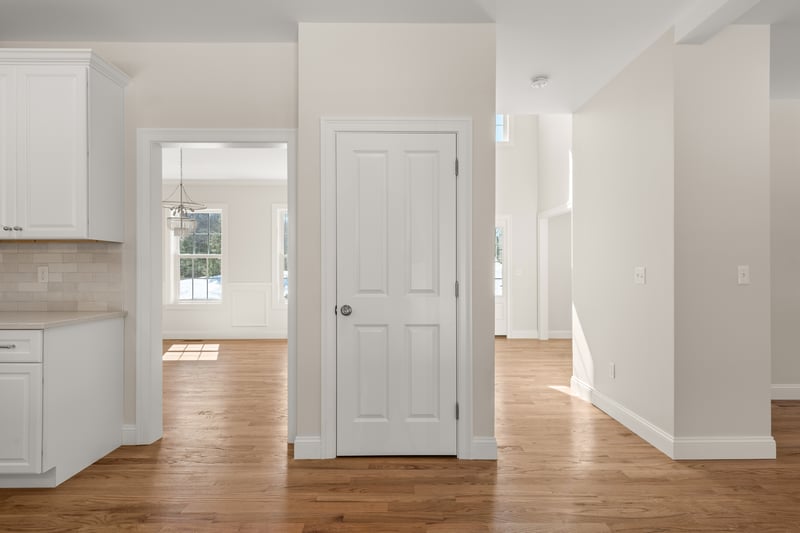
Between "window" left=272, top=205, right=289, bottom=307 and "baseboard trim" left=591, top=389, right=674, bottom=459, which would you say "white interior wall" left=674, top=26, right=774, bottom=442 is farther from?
"window" left=272, top=205, right=289, bottom=307

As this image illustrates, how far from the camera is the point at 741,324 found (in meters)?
3.16

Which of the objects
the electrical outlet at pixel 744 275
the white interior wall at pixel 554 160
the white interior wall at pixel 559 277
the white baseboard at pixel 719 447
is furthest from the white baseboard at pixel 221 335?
the electrical outlet at pixel 744 275

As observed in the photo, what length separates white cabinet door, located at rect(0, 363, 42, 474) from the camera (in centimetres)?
263

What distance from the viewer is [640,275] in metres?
3.52

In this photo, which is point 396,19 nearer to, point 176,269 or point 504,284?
point 504,284

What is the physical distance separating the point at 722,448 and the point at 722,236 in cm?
135

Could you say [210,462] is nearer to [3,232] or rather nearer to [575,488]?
→ [3,232]

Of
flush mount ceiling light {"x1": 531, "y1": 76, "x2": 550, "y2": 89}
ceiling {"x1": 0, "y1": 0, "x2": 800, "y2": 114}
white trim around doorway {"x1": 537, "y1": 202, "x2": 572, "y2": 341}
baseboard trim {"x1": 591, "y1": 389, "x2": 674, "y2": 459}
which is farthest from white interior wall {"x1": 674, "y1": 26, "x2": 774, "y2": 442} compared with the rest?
white trim around doorway {"x1": 537, "y1": 202, "x2": 572, "y2": 341}

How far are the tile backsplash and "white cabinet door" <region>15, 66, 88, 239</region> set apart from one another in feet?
1.34

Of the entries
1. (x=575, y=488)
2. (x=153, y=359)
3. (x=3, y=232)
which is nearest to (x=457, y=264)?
(x=575, y=488)

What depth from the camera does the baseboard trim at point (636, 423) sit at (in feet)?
10.5

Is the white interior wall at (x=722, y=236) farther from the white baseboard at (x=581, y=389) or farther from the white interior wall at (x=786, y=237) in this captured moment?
the white interior wall at (x=786, y=237)

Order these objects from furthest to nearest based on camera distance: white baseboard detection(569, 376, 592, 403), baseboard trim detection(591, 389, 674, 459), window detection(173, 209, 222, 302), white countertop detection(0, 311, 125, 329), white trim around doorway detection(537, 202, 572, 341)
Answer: window detection(173, 209, 222, 302) < white trim around doorway detection(537, 202, 572, 341) < white baseboard detection(569, 376, 592, 403) < baseboard trim detection(591, 389, 674, 459) < white countertop detection(0, 311, 125, 329)

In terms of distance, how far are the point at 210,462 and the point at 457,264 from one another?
1973 mm
